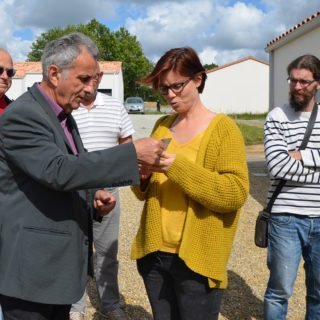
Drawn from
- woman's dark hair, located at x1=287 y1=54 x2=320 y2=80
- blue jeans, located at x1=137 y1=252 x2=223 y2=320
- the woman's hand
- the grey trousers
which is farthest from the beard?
the grey trousers

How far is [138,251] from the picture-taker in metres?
2.46

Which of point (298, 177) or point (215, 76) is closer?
point (298, 177)

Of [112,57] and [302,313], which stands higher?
[112,57]

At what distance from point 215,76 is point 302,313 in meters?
39.9

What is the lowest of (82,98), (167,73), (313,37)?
(82,98)

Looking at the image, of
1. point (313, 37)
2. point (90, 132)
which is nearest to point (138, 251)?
point (90, 132)

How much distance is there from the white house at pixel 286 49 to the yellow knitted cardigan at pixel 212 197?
7202 mm

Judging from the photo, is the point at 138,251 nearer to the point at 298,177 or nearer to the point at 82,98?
the point at 82,98

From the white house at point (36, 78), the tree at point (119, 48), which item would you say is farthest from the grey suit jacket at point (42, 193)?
the tree at point (119, 48)

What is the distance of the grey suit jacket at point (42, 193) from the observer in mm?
1812

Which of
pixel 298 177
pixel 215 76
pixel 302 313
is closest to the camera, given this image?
pixel 298 177

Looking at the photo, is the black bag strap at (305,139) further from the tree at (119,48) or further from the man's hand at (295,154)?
the tree at (119,48)

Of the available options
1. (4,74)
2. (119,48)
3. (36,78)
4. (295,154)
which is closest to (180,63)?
(295,154)

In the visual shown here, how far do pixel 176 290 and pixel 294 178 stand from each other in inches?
41.1
